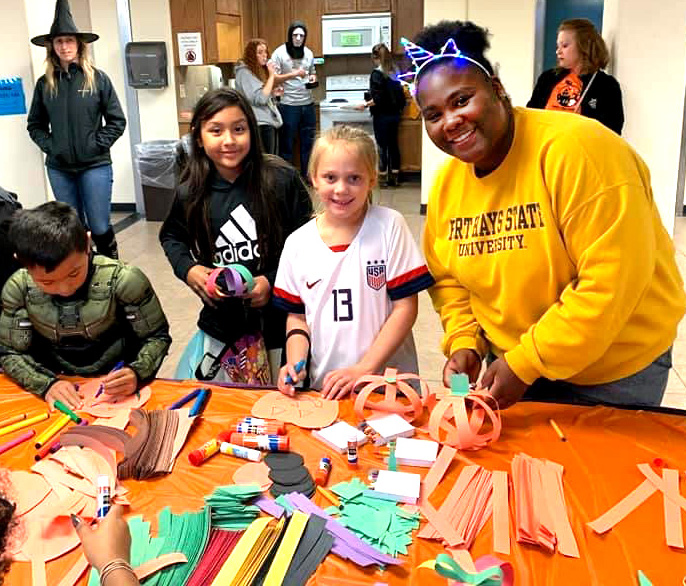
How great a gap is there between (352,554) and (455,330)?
26.2 inches

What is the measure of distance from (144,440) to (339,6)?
7765 mm

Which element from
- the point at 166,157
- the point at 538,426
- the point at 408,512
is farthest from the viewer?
the point at 166,157

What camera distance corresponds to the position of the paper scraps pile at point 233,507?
116 centimetres

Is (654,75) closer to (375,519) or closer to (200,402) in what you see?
(200,402)

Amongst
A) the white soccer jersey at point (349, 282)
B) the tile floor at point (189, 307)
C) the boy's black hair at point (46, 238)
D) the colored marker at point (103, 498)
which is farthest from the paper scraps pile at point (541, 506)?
the tile floor at point (189, 307)

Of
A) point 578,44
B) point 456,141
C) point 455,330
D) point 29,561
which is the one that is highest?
point 578,44

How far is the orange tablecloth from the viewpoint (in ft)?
3.41

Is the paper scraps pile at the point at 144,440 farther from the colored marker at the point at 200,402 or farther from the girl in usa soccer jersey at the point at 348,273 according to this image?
the girl in usa soccer jersey at the point at 348,273

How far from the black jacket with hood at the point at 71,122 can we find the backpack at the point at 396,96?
3.96 meters

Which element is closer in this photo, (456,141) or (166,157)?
Result: (456,141)

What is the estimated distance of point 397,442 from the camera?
1369mm

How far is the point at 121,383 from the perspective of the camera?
1613 millimetres

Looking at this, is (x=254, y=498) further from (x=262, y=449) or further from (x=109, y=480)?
(x=109, y=480)

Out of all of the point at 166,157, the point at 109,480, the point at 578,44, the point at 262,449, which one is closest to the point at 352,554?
the point at 262,449
